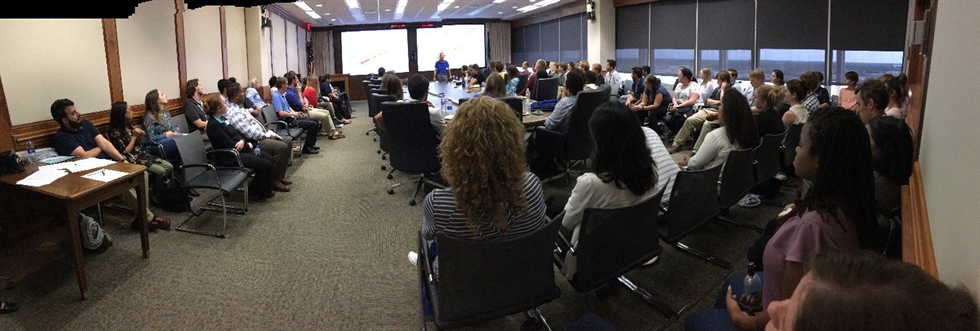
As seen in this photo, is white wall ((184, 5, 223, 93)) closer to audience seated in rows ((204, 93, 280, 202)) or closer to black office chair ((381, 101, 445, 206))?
audience seated in rows ((204, 93, 280, 202))

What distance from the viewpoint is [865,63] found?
268 inches

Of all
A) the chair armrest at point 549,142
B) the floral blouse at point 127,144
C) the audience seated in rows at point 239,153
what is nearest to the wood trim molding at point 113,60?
the floral blouse at point 127,144

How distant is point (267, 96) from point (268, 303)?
7526 mm

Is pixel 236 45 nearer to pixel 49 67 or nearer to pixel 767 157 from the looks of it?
pixel 49 67

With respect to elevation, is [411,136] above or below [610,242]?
above

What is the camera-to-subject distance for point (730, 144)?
143 inches

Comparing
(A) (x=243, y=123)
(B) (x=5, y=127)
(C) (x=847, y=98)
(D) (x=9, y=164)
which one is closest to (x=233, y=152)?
(A) (x=243, y=123)

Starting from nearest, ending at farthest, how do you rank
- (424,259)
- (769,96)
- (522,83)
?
(424,259) < (769,96) < (522,83)

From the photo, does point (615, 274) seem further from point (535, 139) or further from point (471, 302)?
point (535, 139)

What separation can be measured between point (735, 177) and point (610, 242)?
1456mm

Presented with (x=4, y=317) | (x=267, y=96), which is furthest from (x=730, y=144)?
(x=267, y=96)

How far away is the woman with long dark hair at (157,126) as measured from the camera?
5.20 metres

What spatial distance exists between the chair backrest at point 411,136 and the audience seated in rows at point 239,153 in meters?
1.20

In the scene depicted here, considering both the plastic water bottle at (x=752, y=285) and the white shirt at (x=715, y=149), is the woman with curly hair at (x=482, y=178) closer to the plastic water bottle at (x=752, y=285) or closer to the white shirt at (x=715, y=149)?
the plastic water bottle at (x=752, y=285)
